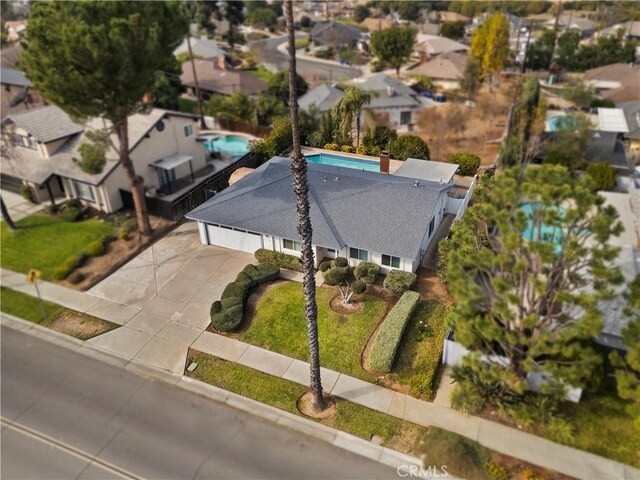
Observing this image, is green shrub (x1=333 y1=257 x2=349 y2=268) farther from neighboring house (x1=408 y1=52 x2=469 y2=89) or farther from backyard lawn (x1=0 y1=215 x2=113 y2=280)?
neighboring house (x1=408 y1=52 x2=469 y2=89)

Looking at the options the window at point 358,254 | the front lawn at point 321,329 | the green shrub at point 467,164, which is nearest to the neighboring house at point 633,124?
the green shrub at point 467,164

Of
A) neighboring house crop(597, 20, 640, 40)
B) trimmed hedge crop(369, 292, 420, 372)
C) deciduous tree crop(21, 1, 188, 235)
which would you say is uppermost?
deciduous tree crop(21, 1, 188, 235)

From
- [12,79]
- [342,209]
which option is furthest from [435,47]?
[342,209]

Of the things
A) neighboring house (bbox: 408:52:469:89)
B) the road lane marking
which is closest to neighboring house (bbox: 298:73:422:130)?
neighboring house (bbox: 408:52:469:89)

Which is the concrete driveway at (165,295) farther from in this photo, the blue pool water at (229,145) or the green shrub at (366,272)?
the blue pool water at (229,145)

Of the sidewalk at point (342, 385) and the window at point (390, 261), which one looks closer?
the sidewalk at point (342, 385)

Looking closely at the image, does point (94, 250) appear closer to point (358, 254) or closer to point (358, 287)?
point (358, 254)

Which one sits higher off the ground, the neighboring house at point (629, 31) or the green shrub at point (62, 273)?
the neighboring house at point (629, 31)

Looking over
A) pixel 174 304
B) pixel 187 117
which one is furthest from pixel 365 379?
pixel 187 117
